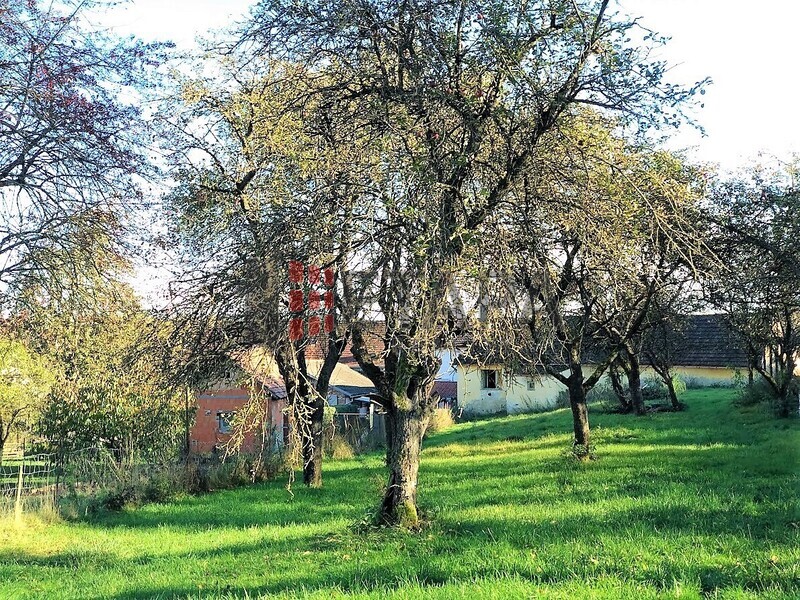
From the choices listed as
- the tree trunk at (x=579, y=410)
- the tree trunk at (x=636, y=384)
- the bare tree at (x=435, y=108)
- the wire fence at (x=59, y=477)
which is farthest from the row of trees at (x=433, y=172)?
the tree trunk at (x=636, y=384)

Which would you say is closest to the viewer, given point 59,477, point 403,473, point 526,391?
point 403,473

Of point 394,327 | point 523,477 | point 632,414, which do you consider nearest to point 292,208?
point 394,327

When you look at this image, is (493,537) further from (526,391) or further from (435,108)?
(526,391)

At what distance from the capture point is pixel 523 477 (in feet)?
41.4

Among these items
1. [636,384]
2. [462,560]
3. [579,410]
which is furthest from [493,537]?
→ [636,384]

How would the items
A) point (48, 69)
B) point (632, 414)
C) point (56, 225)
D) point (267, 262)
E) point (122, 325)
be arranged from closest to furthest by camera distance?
point (267, 262)
point (48, 69)
point (56, 225)
point (122, 325)
point (632, 414)

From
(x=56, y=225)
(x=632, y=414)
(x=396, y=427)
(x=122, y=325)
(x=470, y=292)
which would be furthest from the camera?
(x=632, y=414)

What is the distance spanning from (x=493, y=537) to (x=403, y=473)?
1383mm

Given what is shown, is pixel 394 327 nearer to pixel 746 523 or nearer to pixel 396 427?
pixel 396 427

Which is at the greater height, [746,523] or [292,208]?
[292,208]

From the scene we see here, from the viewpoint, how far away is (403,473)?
830cm

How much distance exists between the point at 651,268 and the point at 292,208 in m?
5.34

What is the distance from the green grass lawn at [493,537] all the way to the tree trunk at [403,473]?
29cm

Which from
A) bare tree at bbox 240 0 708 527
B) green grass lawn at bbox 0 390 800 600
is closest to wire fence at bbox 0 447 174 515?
green grass lawn at bbox 0 390 800 600
